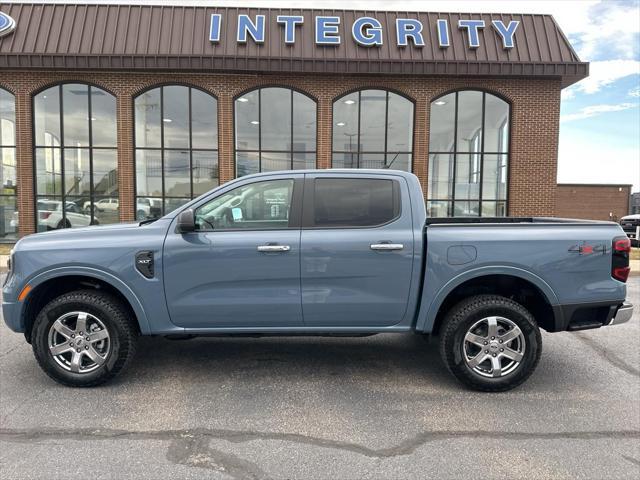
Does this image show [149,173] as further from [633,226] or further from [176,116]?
[633,226]

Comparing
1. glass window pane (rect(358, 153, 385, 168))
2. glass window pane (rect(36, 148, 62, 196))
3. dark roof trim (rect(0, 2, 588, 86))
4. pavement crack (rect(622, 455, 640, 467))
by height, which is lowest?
pavement crack (rect(622, 455, 640, 467))

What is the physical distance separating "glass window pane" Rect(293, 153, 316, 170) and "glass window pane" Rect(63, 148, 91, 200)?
7.33 m

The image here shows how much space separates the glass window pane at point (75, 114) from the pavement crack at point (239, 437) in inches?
622

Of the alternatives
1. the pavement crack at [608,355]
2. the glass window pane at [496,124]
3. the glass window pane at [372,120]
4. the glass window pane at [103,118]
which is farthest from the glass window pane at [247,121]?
the pavement crack at [608,355]

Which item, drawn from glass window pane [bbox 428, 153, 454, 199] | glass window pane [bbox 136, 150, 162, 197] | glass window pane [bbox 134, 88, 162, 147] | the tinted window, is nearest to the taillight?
the tinted window

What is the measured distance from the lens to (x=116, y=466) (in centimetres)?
289

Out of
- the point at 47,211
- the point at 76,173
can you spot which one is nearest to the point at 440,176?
the point at 76,173

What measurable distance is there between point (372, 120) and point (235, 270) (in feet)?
46.2

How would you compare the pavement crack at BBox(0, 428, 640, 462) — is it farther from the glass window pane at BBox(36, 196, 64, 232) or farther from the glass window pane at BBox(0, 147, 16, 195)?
the glass window pane at BBox(0, 147, 16, 195)

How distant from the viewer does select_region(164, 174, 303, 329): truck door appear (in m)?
3.97

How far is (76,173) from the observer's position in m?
17.1

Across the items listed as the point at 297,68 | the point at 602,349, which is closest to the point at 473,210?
the point at 297,68

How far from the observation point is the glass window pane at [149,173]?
55.9 ft

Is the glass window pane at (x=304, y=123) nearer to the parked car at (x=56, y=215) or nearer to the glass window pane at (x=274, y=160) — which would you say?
the glass window pane at (x=274, y=160)
